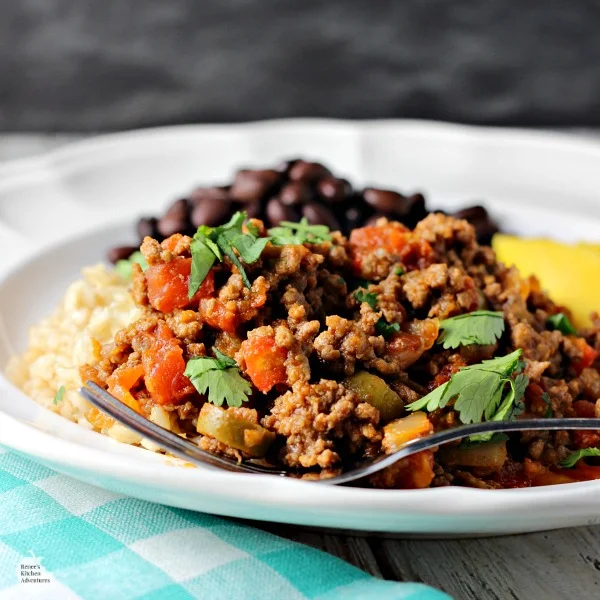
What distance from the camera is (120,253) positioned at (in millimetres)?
5965

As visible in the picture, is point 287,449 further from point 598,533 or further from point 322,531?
point 598,533

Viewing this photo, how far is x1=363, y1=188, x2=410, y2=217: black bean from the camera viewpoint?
5996 mm

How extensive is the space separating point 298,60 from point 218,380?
8.36 meters

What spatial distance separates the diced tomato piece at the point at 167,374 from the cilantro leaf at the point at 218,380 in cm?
6

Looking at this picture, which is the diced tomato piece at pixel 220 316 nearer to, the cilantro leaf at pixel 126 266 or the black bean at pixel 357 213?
the cilantro leaf at pixel 126 266

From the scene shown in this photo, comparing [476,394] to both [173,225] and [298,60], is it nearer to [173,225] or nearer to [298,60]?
[173,225]

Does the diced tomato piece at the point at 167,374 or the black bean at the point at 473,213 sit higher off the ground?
the diced tomato piece at the point at 167,374

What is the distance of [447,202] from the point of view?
22.9 ft

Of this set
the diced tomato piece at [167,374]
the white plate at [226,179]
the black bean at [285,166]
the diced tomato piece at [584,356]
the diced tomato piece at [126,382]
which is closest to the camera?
the white plate at [226,179]

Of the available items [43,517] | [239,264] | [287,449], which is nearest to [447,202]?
[239,264]

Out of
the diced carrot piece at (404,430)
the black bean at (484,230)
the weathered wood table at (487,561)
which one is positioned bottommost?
the weathered wood table at (487,561)

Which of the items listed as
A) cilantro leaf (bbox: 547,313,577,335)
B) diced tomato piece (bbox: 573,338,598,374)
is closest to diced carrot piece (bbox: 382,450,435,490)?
diced tomato piece (bbox: 573,338,598,374)

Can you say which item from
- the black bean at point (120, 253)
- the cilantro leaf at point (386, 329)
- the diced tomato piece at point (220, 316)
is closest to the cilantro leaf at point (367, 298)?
the cilantro leaf at point (386, 329)

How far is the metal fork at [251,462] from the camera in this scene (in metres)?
→ 3.23
